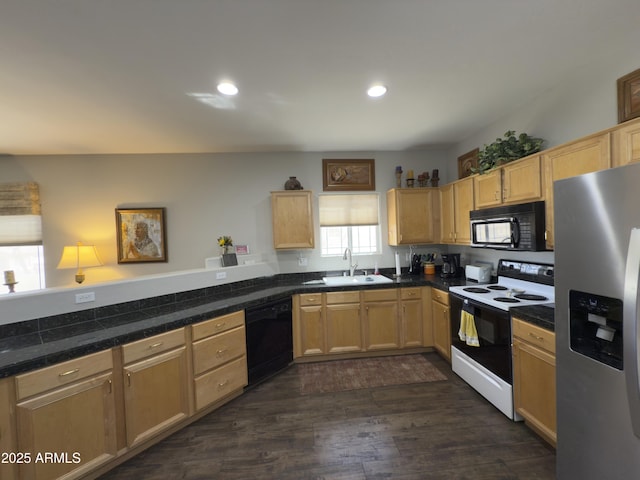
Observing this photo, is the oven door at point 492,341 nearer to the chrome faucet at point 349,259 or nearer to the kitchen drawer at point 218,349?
the chrome faucet at point 349,259

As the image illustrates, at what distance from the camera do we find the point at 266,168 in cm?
378

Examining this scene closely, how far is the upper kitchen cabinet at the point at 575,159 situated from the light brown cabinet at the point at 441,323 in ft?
3.83

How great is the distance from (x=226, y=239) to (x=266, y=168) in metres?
1.17

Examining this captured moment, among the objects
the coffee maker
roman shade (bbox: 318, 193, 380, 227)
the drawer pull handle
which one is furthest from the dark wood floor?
roman shade (bbox: 318, 193, 380, 227)

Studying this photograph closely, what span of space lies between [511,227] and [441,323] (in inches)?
52.2

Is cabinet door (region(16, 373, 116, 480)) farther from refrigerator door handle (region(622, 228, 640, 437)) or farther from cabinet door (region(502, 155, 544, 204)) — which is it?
cabinet door (region(502, 155, 544, 204))

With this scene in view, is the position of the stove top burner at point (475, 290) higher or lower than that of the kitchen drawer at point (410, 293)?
higher

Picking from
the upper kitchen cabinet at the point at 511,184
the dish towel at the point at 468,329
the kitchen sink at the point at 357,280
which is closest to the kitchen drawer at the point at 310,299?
the kitchen sink at the point at 357,280

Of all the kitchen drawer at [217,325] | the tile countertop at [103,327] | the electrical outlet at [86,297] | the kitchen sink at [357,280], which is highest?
the electrical outlet at [86,297]

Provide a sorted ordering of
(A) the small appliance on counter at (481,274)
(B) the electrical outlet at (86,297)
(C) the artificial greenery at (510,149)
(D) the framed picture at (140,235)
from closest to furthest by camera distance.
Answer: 1. (B) the electrical outlet at (86,297)
2. (C) the artificial greenery at (510,149)
3. (A) the small appliance on counter at (481,274)
4. (D) the framed picture at (140,235)

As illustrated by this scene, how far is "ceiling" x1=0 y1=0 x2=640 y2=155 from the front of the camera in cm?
142

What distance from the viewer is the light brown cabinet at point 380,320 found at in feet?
10.4

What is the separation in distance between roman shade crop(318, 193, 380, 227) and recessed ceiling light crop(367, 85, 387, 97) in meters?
1.71

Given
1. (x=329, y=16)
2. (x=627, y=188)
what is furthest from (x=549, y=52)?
(x=329, y=16)
